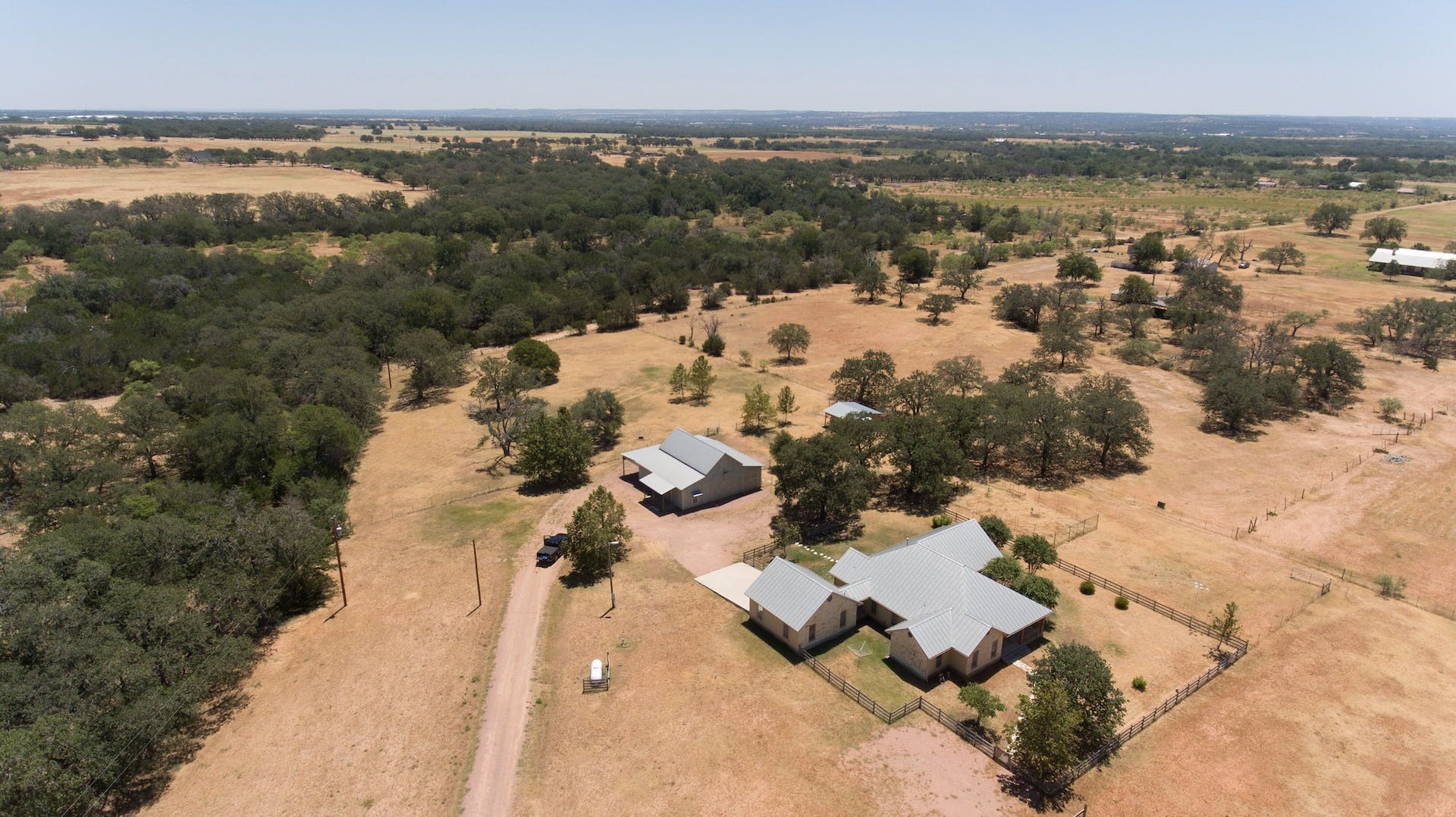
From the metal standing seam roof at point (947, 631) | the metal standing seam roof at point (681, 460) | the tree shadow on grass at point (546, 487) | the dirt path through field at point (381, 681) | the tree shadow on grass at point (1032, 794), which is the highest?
the metal standing seam roof at point (681, 460)

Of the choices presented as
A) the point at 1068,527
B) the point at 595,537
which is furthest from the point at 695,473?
the point at 1068,527

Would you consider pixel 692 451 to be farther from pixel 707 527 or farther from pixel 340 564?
pixel 340 564

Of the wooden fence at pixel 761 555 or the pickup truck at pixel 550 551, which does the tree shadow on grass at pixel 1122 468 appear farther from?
the pickup truck at pixel 550 551

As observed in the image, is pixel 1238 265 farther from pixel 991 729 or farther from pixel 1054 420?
pixel 991 729

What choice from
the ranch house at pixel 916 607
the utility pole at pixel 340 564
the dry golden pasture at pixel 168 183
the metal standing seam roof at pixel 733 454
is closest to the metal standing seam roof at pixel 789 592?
the ranch house at pixel 916 607

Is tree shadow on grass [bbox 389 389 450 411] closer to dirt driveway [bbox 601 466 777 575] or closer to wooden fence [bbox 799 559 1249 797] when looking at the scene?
dirt driveway [bbox 601 466 777 575]
